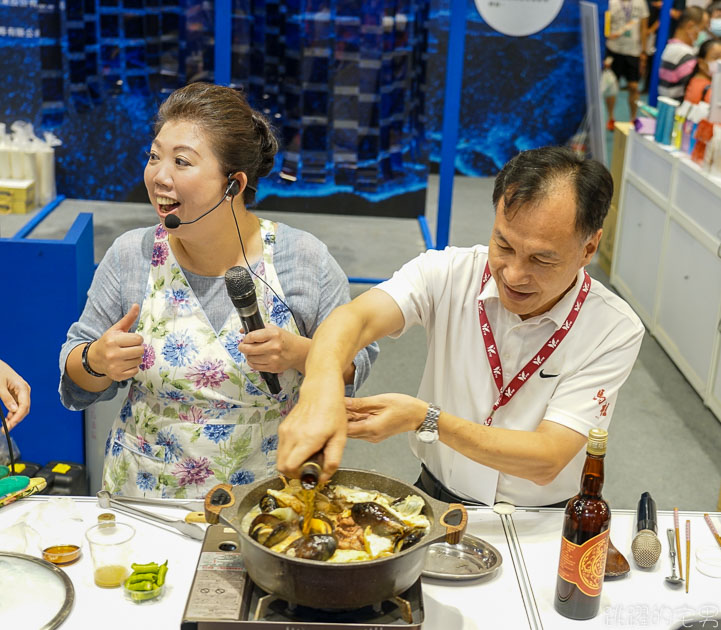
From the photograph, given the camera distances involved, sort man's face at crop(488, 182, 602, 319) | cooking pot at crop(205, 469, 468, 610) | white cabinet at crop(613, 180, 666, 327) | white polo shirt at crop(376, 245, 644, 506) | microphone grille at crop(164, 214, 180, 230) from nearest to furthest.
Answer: cooking pot at crop(205, 469, 468, 610) → man's face at crop(488, 182, 602, 319) → white polo shirt at crop(376, 245, 644, 506) → microphone grille at crop(164, 214, 180, 230) → white cabinet at crop(613, 180, 666, 327)

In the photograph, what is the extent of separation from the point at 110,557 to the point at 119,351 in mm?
474

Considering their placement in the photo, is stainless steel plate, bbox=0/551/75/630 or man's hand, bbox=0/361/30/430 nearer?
stainless steel plate, bbox=0/551/75/630

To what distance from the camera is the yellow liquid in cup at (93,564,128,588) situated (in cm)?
163

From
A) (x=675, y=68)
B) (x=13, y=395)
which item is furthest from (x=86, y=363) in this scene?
(x=675, y=68)

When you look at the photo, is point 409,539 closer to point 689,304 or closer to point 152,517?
point 152,517

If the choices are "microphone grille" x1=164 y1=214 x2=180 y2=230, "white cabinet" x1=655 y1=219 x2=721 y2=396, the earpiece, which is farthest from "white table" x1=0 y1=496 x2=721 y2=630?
"white cabinet" x1=655 y1=219 x2=721 y2=396

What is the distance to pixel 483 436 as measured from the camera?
1.79m

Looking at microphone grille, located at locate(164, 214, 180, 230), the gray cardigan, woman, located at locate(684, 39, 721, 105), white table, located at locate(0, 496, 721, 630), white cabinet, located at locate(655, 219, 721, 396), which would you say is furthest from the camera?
woman, located at locate(684, 39, 721, 105)

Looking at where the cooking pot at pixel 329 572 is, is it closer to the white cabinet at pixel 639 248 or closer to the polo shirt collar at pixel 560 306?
the polo shirt collar at pixel 560 306

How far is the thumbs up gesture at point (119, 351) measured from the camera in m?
1.95

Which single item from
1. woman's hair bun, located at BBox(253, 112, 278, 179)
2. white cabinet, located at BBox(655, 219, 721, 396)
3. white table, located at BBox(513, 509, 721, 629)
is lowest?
white cabinet, located at BBox(655, 219, 721, 396)

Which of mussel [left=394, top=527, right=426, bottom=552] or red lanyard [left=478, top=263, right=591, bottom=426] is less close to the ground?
red lanyard [left=478, top=263, right=591, bottom=426]

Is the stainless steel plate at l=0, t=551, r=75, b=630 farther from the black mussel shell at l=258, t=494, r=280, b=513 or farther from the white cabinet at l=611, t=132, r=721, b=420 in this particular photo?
the white cabinet at l=611, t=132, r=721, b=420

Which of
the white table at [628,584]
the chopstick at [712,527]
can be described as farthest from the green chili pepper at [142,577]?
the chopstick at [712,527]
